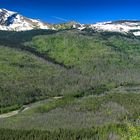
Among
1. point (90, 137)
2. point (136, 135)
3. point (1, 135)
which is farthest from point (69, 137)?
point (136, 135)

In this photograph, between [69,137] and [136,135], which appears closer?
[136,135]

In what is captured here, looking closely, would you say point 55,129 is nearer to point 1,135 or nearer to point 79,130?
point 79,130

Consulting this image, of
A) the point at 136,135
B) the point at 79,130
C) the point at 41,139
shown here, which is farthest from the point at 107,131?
the point at 136,135

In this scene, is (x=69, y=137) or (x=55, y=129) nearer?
(x=69, y=137)

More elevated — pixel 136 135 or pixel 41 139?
pixel 136 135

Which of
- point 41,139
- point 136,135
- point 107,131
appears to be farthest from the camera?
point 107,131

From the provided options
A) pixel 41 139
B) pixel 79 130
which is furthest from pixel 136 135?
pixel 79 130

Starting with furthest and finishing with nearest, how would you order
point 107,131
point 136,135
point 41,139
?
point 107,131
point 41,139
point 136,135

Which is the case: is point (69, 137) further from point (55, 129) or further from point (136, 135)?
point (136, 135)

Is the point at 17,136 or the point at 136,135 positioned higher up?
the point at 136,135
